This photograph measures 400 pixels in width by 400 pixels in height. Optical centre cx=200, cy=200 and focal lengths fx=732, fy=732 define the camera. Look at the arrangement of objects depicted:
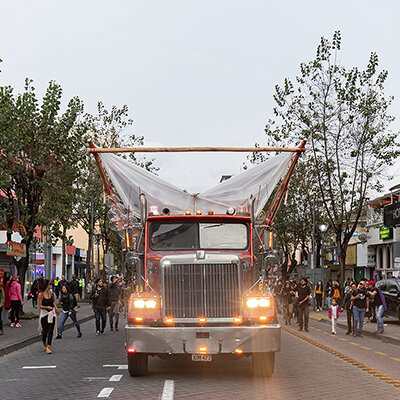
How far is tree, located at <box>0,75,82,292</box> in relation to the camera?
29062 millimetres

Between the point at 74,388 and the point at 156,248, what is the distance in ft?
9.63

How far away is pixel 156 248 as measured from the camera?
13.0m

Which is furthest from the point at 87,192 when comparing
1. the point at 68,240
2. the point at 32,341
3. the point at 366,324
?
the point at 32,341

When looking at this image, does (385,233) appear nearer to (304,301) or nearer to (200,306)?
(304,301)

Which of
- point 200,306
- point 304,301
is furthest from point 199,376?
point 304,301

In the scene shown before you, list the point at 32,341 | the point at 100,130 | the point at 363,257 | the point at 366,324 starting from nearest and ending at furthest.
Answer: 1. the point at 32,341
2. the point at 366,324
3. the point at 100,130
4. the point at 363,257

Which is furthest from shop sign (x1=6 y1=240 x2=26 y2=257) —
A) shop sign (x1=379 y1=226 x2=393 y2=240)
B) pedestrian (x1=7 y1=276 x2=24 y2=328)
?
shop sign (x1=379 y1=226 x2=393 y2=240)

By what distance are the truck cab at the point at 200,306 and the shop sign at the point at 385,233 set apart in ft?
155

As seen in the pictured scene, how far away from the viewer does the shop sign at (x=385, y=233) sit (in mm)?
58188

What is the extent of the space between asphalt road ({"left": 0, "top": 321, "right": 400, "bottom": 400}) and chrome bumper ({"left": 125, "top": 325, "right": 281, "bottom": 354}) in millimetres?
533

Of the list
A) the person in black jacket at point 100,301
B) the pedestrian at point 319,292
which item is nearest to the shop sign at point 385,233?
the pedestrian at point 319,292

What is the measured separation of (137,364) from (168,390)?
5.24ft

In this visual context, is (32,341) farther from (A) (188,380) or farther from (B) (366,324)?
(B) (366,324)

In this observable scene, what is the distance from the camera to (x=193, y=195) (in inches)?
564
